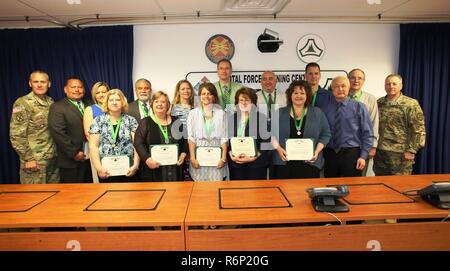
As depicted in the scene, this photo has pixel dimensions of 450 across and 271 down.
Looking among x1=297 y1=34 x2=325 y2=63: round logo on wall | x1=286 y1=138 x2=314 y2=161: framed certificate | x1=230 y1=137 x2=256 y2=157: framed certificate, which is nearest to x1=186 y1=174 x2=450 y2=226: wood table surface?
x1=286 y1=138 x2=314 y2=161: framed certificate

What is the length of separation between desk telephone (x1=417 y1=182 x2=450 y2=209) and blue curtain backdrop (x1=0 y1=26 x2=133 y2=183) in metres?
4.11

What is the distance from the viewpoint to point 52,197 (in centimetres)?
204

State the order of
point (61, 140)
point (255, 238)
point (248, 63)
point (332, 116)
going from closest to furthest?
point (255, 238)
point (332, 116)
point (61, 140)
point (248, 63)

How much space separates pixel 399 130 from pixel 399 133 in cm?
4

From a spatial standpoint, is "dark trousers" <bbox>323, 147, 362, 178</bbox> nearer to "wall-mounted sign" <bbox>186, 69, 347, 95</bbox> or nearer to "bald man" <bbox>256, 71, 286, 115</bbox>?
"bald man" <bbox>256, 71, 286, 115</bbox>

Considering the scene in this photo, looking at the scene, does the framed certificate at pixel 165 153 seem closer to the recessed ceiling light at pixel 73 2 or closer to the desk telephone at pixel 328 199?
the desk telephone at pixel 328 199

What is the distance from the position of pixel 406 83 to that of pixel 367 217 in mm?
4052

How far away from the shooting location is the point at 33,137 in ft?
12.3

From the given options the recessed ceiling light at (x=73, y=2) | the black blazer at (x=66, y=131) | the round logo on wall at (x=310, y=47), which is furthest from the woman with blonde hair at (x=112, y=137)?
the round logo on wall at (x=310, y=47)

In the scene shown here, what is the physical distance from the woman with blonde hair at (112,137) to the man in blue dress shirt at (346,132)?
2.26m

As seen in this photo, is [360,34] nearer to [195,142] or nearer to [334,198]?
[195,142]

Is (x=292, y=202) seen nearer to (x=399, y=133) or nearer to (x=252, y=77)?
(x=399, y=133)
